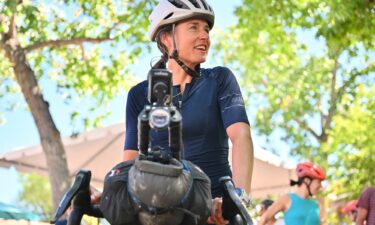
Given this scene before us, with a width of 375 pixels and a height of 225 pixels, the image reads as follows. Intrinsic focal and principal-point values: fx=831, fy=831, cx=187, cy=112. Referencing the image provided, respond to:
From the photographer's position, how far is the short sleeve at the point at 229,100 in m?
3.06

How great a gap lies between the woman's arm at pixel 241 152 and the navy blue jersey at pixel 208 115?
32 mm

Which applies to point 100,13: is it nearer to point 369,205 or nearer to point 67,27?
point 67,27

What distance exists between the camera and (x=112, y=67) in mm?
21391

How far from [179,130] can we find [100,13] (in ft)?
62.0

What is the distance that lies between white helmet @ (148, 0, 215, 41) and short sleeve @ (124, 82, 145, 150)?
0.28 meters

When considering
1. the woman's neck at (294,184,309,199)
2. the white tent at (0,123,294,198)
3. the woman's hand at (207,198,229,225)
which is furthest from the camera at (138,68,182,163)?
the white tent at (0,123,294,198)

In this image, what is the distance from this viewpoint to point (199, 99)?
315cm

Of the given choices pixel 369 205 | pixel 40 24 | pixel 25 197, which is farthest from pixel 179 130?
pixel 25 197

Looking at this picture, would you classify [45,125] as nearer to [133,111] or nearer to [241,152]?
[133,111]

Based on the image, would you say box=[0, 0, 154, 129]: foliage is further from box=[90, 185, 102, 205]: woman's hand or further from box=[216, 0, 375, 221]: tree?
box=[90, 185, 102, 205]: woman's hand

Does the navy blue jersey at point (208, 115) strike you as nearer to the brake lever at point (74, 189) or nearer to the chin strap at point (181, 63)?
the chin strap at point (181, 63)

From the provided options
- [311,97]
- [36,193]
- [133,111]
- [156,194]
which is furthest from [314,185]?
[36,193]

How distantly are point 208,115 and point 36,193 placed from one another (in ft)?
233

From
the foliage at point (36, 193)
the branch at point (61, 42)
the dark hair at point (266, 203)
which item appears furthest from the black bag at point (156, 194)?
the foliage at point (36, 193)
